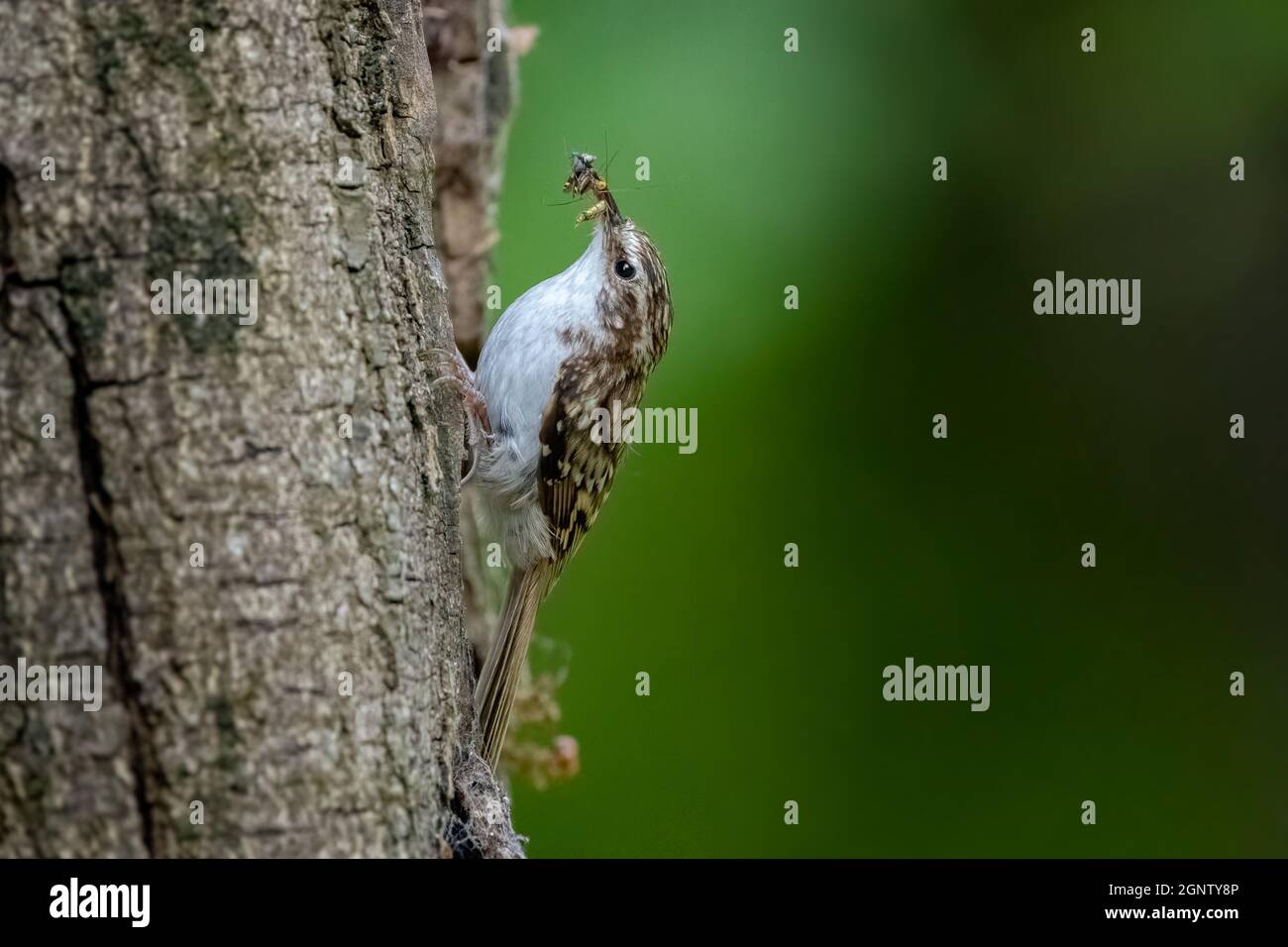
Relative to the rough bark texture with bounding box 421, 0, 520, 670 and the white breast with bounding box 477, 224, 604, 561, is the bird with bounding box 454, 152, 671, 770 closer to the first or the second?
the white breast with bounding box 477, 224, 604, 561

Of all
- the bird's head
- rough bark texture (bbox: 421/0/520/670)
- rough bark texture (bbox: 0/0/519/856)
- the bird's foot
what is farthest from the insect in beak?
rough bark texture (bbox: 0/0/519/856)

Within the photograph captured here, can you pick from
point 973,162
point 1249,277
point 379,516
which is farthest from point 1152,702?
point 379,516

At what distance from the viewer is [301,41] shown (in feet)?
7.06

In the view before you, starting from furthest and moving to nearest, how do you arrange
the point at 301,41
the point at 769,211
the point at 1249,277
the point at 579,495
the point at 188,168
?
1. the point at 1249,277
2. the point at 769,211
3. the point at 579,495
4. the point at 301,41
5. the point at 188,168

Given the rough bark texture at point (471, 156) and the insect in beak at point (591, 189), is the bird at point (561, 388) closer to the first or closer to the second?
the insect in beak at point (591, 189)

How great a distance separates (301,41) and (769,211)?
2433 mm

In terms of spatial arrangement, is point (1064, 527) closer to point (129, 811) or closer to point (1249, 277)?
point (1249, 277)

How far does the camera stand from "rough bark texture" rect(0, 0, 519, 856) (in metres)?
1.88

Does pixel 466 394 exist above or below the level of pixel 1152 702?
above

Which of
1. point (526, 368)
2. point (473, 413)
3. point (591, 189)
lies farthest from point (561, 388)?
point (591, 189)

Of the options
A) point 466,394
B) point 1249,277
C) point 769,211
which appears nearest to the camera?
point 466,394

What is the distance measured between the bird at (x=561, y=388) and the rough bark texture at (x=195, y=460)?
1407mm

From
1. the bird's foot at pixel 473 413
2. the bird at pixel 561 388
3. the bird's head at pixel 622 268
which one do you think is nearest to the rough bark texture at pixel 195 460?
the bird's foot at pixel 473 413

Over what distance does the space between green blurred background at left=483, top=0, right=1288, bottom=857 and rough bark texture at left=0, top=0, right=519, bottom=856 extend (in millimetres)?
1990
